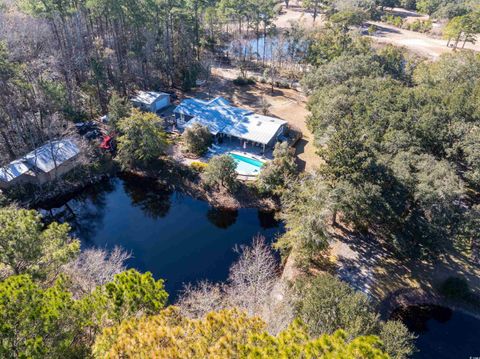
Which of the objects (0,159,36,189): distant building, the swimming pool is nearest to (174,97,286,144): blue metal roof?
the swimming pool

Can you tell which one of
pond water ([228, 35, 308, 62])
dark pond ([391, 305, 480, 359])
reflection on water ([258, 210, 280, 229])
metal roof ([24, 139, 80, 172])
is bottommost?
dark pond ([391, 305, 480, 359])

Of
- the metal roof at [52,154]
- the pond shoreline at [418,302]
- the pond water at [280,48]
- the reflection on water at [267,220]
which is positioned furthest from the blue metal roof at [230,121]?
the pond shoreline at [418,302]

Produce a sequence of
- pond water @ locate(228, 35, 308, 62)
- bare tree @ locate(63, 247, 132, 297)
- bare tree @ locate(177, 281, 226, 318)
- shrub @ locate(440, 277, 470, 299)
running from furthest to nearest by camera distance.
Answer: pond water @ locate(228, 35, 308, 62), shrub @ locate(440, 277, 470, 299), bare tree @ locate(63, 247, 132, 297), bare tree @ locate(177, 281, 226, 318)

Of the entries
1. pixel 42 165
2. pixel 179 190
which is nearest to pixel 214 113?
pixel 179 190

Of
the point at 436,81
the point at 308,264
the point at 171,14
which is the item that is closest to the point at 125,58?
the point at 171,14

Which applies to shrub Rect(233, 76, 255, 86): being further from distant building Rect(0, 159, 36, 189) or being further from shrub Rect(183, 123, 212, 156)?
distant building Rect(0, 159, 36, 189)

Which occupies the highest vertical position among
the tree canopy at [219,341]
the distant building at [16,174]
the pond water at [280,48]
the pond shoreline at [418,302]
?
the tree canopy at [219,341]

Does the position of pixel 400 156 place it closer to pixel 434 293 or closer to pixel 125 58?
pixel 434 293

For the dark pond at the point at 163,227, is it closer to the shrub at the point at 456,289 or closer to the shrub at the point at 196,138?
the shrub at the point at 196,138

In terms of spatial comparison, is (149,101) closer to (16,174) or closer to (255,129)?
(255,129)
